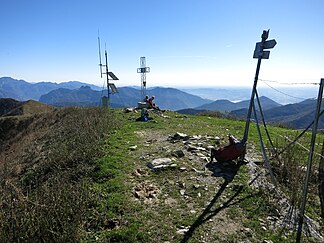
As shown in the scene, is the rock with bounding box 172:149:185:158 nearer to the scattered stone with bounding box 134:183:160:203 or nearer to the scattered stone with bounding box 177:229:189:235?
the scattered stone with bounding box 134:183:160:203

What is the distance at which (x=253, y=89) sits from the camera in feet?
23.0

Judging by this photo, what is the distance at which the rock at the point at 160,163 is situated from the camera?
7.47m

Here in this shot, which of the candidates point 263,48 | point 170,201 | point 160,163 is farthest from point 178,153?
point 263,48

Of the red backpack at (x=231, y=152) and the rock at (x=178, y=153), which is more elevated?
the red backpack at (x=231, y=152)

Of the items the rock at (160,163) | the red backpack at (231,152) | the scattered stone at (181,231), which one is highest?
the red backpack at (231,152)

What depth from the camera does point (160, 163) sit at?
770cm

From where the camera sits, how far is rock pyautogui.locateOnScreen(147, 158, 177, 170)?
7473 millimetres

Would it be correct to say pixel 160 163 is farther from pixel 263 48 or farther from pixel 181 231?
pixel 263 48

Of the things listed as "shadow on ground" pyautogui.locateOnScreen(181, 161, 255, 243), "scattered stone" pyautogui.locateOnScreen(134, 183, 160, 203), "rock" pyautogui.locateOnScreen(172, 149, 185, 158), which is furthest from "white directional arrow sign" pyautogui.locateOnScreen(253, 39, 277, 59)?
"scattered stone" pyautogui.locateOnScreen(134, 183, 160, 203)

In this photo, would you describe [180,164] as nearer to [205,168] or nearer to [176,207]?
[205,168]

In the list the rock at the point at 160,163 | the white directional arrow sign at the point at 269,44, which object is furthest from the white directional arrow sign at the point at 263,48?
the rock at the point at 160,163

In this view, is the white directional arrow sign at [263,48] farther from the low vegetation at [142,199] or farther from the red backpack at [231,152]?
the low vegetation at [142,199]

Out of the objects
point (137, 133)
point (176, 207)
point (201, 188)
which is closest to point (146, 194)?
point (176, 207)

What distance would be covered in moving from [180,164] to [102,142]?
3604mm
